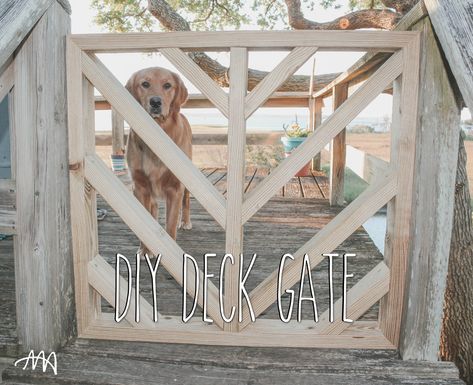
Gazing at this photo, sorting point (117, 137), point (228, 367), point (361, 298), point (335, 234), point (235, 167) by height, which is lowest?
point (228, 367)

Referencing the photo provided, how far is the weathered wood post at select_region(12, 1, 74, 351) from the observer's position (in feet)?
5.17

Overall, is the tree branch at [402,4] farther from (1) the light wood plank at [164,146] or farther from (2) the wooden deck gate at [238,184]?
(1) the light wood plank at [164,146]

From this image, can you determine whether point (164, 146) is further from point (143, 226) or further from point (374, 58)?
point (374, 58)

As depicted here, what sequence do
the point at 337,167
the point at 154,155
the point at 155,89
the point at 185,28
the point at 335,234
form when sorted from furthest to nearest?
the point at 185,28 < the point at 337,167 < the point at 155,89 < the point at 154,155 < the point at 335,234

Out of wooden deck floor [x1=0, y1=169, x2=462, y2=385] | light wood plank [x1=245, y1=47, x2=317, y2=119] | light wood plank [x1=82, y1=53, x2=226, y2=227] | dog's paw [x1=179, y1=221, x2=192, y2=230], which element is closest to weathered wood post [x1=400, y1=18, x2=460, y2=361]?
wooden deck floor [x1=0, y1=169, x2=462, y2=385]

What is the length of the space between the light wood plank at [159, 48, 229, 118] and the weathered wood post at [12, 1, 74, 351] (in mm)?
410

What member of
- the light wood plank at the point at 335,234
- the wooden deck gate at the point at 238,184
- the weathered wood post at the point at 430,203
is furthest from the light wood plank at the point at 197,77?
the weathered wood post at the point at 430,203

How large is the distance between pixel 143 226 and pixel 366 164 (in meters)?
2.43

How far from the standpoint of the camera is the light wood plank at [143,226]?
1.72 meters

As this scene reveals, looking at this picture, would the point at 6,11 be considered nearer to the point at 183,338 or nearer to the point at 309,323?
the point at 183,338

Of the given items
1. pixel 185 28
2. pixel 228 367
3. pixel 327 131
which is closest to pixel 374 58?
pixel 327 131

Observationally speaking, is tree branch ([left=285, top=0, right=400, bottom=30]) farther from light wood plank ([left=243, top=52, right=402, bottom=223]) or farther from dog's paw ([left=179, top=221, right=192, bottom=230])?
light wood plank ([left=243, top=52, right=402, bottom=223])

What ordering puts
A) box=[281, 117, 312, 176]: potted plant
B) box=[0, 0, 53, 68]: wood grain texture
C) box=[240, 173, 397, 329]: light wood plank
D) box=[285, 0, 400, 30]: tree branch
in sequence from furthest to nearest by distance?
box=[281, 117, 312, 176]: potted plant < box=[285, 0, 400, 30]: tree branch < box=[240, 173, 397, 329]: light wood plank < box=[0, 0, 53, 68]: wood grain texture

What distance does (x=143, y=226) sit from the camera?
1748 mm
